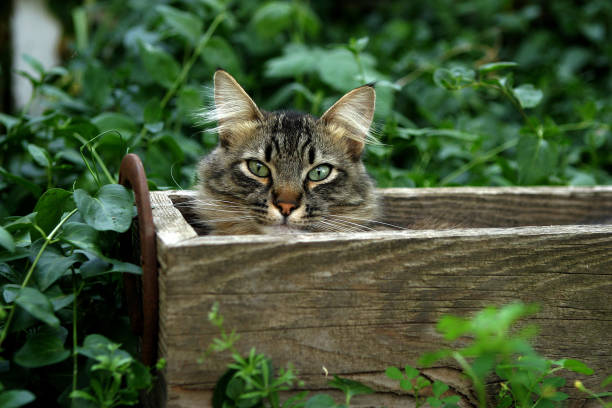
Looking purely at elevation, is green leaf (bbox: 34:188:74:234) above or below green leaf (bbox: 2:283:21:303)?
above

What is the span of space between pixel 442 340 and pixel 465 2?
5.22 m

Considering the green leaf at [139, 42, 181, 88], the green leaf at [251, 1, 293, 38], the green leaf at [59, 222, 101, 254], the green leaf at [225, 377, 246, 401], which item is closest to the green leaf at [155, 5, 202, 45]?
the green leaf at [139, 42, 181, 88]

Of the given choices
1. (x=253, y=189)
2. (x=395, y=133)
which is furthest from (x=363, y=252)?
(x=395, y=133)

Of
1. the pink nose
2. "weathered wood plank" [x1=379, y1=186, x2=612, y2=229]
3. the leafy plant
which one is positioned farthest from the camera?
"weathered wood plank" [x1=379, y1=186, x2=612, y2=229]

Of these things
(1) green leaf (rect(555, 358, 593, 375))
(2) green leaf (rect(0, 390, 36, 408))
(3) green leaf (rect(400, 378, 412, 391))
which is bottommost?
(2) green leaf (rect(0, 390, 36, 408))

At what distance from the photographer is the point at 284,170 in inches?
88.8

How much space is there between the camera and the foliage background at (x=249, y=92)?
1778mm

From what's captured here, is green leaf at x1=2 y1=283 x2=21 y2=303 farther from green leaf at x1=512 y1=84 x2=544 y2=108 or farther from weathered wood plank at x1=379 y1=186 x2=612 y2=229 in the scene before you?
green leaf at x1=512 y1=84 x2=544 y2=108

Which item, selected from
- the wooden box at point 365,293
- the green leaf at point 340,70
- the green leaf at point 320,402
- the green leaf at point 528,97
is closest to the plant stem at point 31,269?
the wooden box at point 365,293

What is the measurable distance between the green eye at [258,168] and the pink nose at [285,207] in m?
0.22

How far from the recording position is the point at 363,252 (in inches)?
65.0

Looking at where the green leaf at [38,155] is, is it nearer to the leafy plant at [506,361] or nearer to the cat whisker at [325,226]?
the cat whisker at [325,226]

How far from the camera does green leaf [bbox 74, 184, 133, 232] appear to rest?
1683 millimetres

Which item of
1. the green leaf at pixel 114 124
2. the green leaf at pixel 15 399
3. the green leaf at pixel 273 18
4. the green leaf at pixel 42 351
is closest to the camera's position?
the green leaf at pixel 15 399
